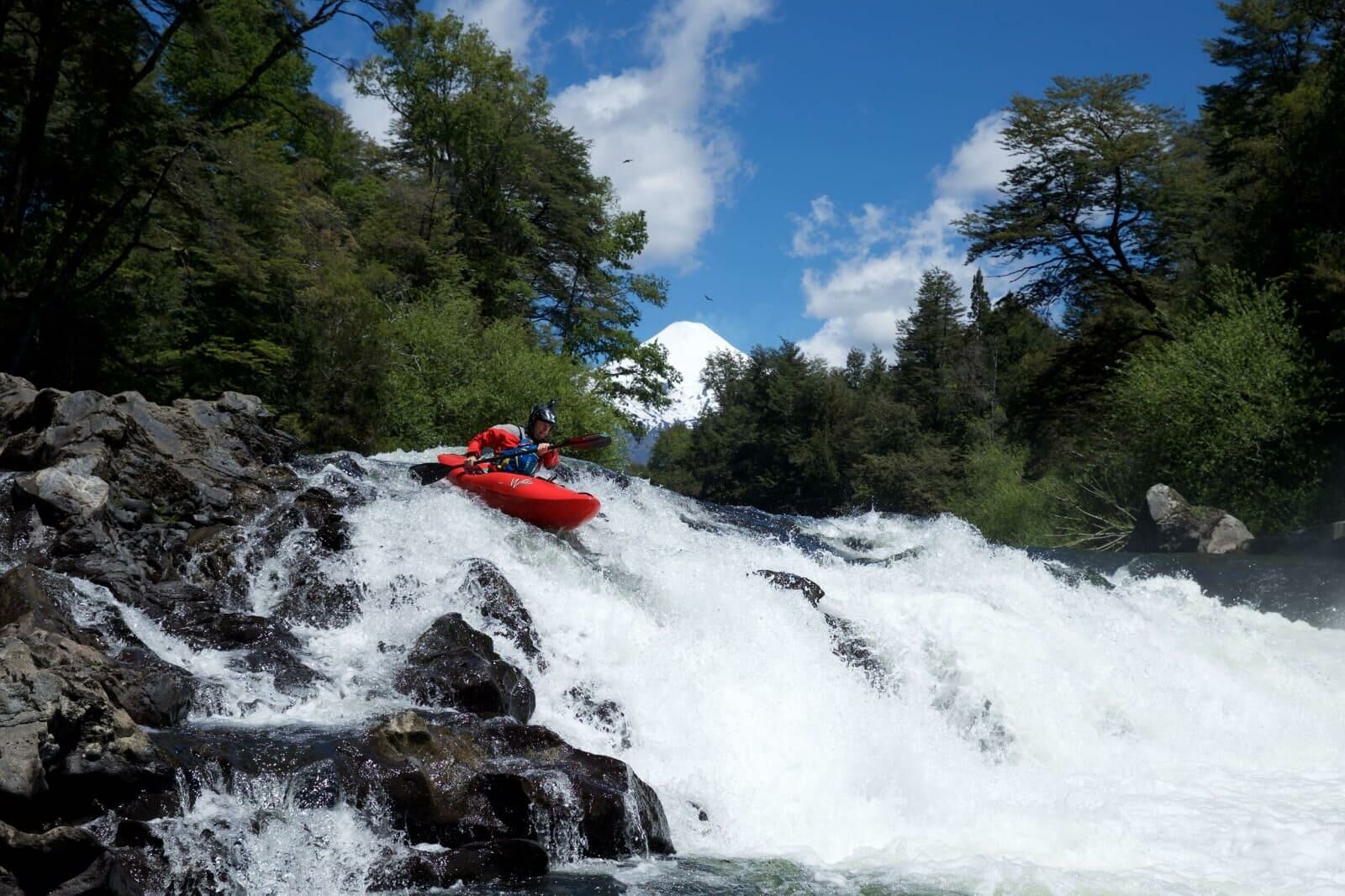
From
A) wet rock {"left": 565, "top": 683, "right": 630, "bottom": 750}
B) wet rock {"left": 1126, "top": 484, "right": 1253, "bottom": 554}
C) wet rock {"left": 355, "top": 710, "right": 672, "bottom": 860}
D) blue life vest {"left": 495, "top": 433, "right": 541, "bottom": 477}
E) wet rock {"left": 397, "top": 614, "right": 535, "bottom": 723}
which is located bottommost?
wet rock {"left": 355, "top": 710, "right": 672, "bottom": 860}

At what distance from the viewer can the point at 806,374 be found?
5525cm

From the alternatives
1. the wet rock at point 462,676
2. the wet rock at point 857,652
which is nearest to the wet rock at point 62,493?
the wet rock at point 462,676

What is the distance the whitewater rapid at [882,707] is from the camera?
18.5ft

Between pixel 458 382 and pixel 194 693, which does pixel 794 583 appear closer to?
pixel 194 693

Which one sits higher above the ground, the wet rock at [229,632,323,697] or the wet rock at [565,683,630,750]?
the wet rock at [229,632,323,697]

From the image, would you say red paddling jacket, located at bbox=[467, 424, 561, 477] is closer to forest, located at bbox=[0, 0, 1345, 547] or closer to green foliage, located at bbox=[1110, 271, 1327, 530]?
forest, located at bbox=[0, 0, 1345, 547]

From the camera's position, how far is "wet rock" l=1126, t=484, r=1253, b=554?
16.7 m

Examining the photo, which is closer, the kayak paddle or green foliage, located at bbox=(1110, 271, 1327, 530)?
the kayak paddle

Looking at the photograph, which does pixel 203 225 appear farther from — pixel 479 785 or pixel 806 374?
pixel 806 374

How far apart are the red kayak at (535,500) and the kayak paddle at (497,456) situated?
1.91 feet

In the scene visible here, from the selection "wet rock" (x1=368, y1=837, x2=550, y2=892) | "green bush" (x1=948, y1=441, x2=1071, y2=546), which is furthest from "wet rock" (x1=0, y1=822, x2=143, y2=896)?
"green bush" (x1=948, y1=441, x2=1071, y2=546)

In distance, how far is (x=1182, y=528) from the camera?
17625 mm

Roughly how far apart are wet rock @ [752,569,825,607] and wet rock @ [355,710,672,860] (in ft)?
11.9

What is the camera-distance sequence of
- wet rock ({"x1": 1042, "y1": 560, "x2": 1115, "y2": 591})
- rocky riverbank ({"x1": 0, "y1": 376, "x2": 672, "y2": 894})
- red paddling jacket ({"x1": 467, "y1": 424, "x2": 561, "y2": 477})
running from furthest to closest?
wet rock ({"x1": 1042, "y1": 560, "x2": 1115, "y2": 591}) → red paddling jacket ({"x1": 467, "y1": 424, "x2": 561, "y2": 477}) → rocky riverbank ({"x1": 0, "y1": 376, "x2": 672, "y2": 894})
